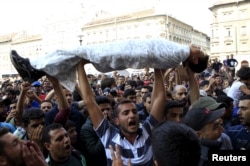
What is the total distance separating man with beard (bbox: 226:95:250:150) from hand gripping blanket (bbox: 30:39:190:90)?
1.27 m

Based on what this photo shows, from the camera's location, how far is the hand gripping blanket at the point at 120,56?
3229 millimetres

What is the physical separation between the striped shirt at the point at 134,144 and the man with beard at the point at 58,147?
0.48m

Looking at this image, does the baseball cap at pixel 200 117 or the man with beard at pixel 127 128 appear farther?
the man with beard at pixel 127 128

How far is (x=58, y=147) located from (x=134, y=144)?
82cm

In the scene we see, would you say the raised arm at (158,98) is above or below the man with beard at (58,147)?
above

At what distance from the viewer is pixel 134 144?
11.0ft

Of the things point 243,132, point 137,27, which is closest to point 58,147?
point 243,132

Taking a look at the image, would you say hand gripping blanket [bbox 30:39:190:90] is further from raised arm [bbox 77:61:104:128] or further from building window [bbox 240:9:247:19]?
Result: building window [bbox 240:9:247:19]

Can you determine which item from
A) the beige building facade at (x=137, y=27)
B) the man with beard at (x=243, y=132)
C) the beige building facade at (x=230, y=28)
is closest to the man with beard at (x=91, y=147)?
the man with beard at (x=243, y=132)

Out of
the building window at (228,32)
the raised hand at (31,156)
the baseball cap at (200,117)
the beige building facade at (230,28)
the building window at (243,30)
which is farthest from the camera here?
the building window at (228,32)

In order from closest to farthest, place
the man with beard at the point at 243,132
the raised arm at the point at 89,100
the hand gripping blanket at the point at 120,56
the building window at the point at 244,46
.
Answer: the hand gripping blanket at the point at 120,56 → the raised arm at the point at 89,100 → the man with beard at the point at 243,132 → the building window at the point at 244,46

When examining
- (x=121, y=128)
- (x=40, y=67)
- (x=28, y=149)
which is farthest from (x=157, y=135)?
(x=40, y=67)

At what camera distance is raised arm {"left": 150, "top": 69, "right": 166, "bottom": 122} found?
3.60 meters

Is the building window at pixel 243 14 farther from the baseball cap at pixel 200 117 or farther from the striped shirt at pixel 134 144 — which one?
the baseball cap at pixel 200 117
